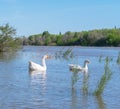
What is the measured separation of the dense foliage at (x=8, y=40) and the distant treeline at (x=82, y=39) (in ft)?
215

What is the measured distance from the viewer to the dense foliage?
51.9 m

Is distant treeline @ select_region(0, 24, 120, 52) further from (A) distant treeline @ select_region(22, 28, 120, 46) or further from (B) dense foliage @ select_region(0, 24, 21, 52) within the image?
(B) dense foliage @ select_region(0, 24, 21, 52)

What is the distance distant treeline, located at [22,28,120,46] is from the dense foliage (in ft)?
215

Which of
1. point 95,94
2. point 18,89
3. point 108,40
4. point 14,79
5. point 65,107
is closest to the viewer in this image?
point 65,107

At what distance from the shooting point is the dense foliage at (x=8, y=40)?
5191 cm

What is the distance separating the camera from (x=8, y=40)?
2042 inches

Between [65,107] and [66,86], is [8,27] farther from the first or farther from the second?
[65,107]

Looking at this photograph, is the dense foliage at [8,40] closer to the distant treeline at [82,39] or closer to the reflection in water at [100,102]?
the reflection in water at [100,102]

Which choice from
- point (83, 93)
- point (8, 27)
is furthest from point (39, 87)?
point (8, 27)

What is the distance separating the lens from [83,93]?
14852 mm

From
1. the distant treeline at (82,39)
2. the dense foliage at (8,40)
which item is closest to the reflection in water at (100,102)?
the dense foliage at (8,40)

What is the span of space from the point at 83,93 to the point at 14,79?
218 inches

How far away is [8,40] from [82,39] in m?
75.2

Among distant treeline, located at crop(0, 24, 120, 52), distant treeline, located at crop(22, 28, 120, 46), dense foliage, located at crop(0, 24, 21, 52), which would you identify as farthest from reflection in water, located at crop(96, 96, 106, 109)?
distant treeline, located at crop(22, 28, 120, 46)
